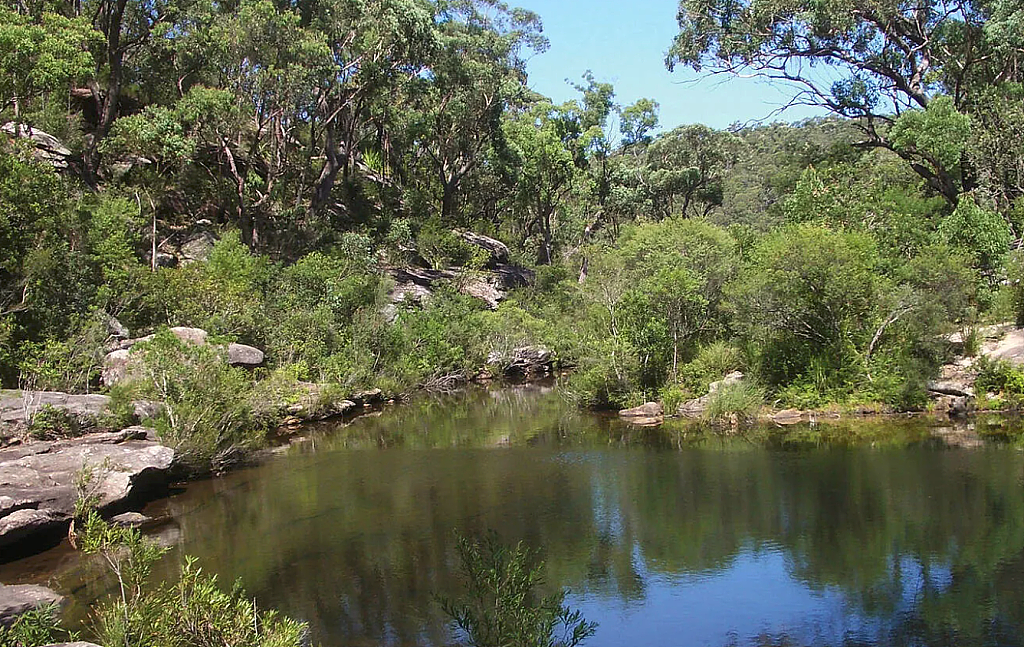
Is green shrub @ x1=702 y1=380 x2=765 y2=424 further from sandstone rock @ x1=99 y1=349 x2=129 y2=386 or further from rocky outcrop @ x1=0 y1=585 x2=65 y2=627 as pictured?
rocky outcrop @ x1=0 y1=585 x2=65 y2=627

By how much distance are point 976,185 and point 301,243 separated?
27.9 metres

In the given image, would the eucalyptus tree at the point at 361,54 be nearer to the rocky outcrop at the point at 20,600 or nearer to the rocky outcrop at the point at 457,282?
the rocky outcrop at the point at 457,282

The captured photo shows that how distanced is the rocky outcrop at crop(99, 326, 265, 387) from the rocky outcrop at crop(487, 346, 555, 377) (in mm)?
12369

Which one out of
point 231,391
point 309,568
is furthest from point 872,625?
point 231,391

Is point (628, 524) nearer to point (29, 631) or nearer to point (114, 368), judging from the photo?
point (29, 631)

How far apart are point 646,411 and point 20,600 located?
18.3 m

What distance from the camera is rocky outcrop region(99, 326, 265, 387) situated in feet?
69.3

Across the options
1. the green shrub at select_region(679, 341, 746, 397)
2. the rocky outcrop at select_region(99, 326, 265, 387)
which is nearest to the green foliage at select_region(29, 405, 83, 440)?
the rocky outcrop at select_region(99, 326, 265, 387)

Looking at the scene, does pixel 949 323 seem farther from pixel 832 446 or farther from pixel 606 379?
pixel 606 379

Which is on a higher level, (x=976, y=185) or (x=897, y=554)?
(x=976, y=185)

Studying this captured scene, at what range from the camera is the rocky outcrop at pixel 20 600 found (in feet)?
33.3

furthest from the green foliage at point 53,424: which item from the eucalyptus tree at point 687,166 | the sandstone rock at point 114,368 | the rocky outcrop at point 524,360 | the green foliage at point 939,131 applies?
the eucalyptus tree at point 687,166

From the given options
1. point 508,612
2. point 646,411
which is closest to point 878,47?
point 646,411

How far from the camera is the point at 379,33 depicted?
35.7 meters
